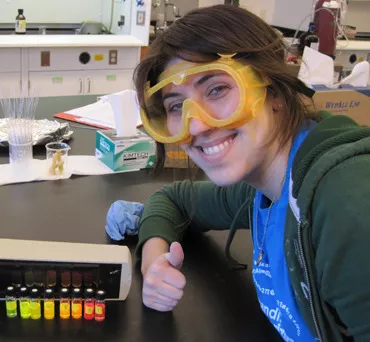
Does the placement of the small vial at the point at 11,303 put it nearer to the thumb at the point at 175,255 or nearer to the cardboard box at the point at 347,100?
the thumb at the point at 175,255

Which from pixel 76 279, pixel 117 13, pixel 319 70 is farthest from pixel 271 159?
pixel 117 13

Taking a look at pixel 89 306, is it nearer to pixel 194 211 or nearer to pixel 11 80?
pixel 194 211

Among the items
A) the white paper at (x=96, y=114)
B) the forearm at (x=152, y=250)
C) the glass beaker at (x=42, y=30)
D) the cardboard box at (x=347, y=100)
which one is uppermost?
the cardboard box at (x=347, y=100)

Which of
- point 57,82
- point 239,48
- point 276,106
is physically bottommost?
point 57,82

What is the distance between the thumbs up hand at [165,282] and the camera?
3.20 feet

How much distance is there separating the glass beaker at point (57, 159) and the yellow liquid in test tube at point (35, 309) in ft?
2.31

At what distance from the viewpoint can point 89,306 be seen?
0.94m

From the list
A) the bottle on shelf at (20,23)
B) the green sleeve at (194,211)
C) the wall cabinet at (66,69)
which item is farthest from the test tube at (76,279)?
the bottle on shelf at (20,23)

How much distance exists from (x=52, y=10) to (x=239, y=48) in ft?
12.6

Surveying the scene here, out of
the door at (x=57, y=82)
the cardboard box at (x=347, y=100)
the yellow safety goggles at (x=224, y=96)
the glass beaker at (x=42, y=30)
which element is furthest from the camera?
the glass beaker at (x=42, y=30)

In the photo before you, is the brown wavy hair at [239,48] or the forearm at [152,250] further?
the forearm at [152,250]

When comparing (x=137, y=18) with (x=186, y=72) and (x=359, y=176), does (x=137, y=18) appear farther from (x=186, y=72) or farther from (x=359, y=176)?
(x=359, y=176)

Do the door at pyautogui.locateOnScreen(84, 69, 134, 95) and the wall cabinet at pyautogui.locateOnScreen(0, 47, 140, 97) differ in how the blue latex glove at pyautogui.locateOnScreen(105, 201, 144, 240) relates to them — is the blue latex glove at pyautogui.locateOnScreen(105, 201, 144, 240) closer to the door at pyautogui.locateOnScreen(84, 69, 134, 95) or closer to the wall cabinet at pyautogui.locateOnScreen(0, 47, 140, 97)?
the wall cabinet at pyautogui.locateOnScreen(0, 47, 140, 97)

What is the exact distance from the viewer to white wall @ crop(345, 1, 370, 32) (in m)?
5.02
